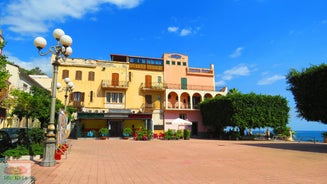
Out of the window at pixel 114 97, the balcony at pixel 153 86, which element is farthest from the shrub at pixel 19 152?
the balcony at pixel 153 86

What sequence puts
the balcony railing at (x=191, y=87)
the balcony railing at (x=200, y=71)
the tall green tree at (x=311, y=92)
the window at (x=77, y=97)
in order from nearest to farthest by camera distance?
the tall green tree at (x=311, y=92) → the window at (x=77, y=97) → the balcony railing at (x=191, y=87) → the balcony railing at (x=200, y=71)

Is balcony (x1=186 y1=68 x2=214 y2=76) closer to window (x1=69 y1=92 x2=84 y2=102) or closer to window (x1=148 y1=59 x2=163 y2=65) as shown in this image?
window (x1=148 y1=59 x2=163 y2=65)

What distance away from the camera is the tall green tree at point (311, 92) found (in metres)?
17.0

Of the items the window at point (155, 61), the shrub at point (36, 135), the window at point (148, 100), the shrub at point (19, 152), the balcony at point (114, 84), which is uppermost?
the window at point (155, 61)

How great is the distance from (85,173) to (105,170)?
31.7 inches

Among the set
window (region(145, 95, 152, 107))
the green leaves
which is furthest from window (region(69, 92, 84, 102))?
the green leaves

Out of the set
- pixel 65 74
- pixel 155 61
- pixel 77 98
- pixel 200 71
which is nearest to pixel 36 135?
pixel 77 98

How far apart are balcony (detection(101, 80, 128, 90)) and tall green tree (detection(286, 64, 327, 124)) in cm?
2114

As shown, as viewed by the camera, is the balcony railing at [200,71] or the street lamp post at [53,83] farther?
the balcony railing at [200,71]

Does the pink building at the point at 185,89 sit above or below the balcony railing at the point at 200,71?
below

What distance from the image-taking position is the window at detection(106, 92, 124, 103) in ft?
107

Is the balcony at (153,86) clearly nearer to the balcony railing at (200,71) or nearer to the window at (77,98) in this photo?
the balcony railing at (200,71)

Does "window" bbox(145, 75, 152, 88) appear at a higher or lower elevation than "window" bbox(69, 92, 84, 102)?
higher

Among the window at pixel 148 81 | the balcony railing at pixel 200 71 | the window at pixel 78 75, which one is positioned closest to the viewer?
the window at pixel 78 75
